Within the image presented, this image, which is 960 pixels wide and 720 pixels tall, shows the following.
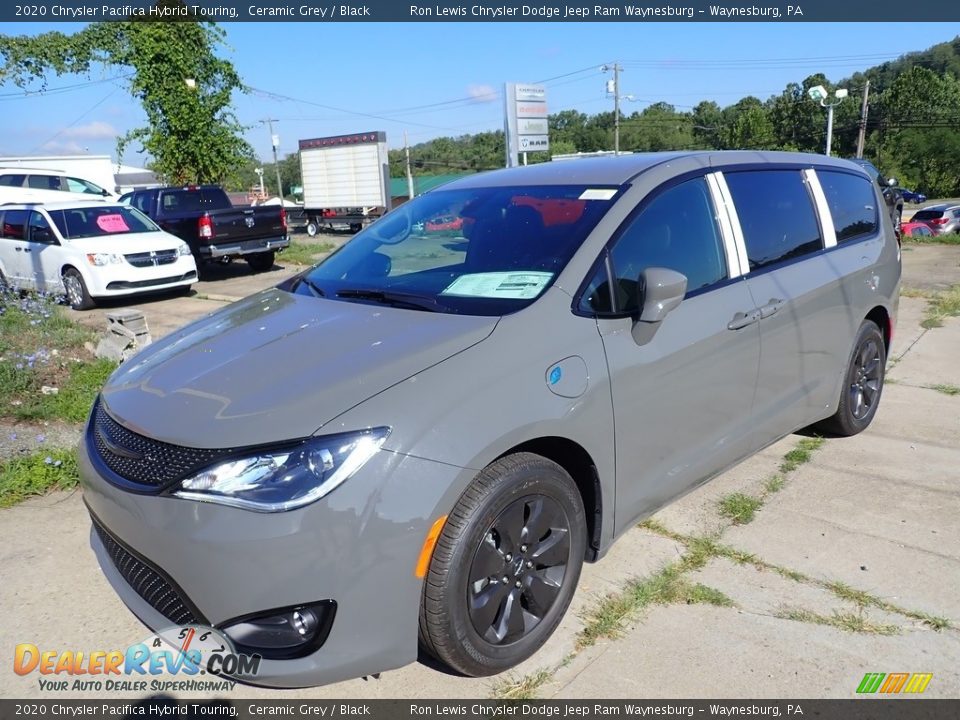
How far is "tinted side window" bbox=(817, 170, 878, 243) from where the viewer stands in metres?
4.38

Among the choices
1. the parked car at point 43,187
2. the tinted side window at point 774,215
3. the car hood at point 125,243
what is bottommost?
the car hood at point 125,243

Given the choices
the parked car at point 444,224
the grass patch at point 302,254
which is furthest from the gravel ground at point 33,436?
the grass patch at point 302,254

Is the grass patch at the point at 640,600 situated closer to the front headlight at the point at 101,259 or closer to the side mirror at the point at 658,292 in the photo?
the side mirror at the point at 658,292

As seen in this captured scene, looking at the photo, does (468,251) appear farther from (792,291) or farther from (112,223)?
(112,223)

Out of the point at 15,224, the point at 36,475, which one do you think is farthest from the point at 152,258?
the point at 36,475

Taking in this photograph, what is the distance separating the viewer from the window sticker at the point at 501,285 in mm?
2874

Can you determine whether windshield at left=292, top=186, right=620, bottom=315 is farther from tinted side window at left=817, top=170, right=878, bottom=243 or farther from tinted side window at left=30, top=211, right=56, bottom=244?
tinted side window at left=30, top=211, right=56, bottom=244

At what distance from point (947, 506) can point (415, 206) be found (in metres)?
3.13

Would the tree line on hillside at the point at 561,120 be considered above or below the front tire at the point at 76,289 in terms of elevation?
above

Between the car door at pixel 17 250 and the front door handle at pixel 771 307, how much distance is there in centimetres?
1140

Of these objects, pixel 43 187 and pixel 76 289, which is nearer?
pixel 76 289

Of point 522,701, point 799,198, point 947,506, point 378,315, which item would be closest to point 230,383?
point 378,315

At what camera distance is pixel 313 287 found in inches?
140

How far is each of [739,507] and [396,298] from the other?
2.08 meters
